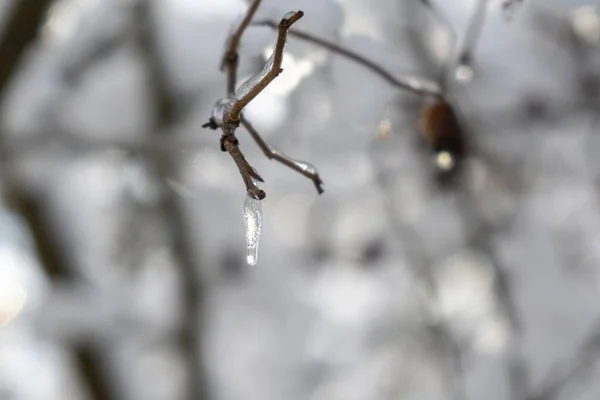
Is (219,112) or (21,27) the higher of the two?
(219,112)

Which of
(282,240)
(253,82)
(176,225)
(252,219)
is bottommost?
(282,240)

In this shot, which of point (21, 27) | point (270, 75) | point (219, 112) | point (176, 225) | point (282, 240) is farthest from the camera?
point (282, 240)

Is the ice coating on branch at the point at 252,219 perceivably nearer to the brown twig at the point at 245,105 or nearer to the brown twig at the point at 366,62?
the brown twig at the point at 245,105

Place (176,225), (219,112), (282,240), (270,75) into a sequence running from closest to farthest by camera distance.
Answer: (270,75) < (219,112) < (176,225) < (282,240)

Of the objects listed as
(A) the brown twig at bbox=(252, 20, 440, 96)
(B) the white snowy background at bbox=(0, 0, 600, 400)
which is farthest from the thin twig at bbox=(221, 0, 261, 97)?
(B) the white snowy background at bbox=(0, 0, 600, 400)

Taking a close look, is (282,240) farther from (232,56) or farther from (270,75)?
(270,75)

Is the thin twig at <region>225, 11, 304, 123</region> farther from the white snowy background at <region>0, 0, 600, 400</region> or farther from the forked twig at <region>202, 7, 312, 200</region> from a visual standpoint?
the white snowy background at <region>0, 0, 600, 400</region>

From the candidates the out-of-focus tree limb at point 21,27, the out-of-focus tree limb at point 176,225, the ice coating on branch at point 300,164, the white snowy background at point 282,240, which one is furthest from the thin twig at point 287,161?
the out-of-focus tree limb at point 176,225

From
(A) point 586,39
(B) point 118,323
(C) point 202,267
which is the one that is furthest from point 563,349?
(B) point 118,323

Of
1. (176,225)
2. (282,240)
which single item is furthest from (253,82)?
(282,240)
